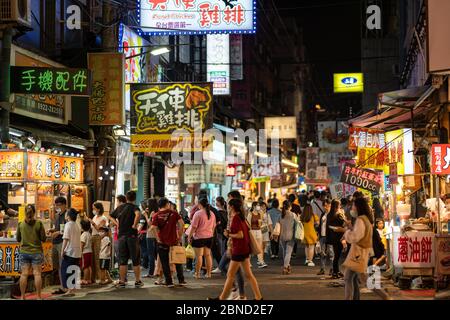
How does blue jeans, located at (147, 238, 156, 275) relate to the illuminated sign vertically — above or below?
below

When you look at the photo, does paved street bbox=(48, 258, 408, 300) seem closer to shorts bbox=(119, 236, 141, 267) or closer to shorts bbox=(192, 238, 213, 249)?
shorts bbox=(119, 236, 141, 267)

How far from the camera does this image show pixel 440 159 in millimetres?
14680

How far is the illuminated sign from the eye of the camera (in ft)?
185

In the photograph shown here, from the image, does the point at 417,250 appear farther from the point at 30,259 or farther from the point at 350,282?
the point at 30,259

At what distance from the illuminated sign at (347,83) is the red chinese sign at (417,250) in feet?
140

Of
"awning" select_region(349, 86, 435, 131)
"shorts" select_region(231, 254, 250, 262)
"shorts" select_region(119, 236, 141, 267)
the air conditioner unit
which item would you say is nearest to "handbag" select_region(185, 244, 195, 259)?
"shorts" select_region(119, 236, 141, 267)

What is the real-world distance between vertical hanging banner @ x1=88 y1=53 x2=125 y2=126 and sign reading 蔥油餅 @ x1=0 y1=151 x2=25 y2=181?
4532mm

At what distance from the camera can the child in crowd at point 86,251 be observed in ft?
51.1

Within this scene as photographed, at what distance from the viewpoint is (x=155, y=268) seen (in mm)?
17875

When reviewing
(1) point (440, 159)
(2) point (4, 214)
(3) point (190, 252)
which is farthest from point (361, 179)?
(2) point (4, 214)

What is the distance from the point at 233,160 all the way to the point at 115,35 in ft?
67.2

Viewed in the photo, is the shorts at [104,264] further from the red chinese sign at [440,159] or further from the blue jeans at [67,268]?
the red chinese sign at [440,159]

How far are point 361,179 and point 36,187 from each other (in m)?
9.67

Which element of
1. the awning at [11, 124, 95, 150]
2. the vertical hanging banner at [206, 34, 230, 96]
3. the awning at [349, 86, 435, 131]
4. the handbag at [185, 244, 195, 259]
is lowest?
the handbag at [185, 244, 195, 259]
